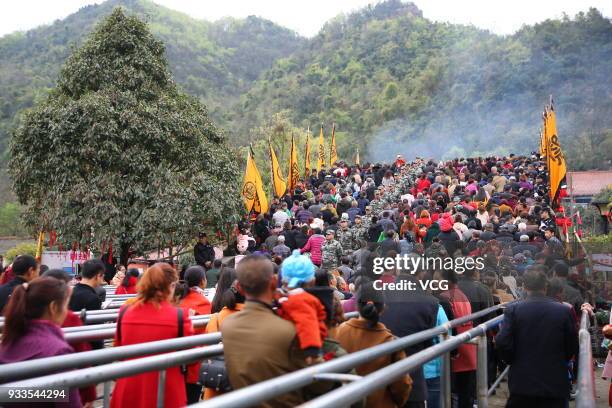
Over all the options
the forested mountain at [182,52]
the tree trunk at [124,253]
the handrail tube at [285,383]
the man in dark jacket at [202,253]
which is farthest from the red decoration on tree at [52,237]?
the forested mountain at [182,52]

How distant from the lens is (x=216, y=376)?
3955 millimetres

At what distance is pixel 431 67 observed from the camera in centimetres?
9444

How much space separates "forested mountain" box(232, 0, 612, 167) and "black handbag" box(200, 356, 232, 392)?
6266cm

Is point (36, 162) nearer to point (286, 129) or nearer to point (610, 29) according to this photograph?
point (286, 129)

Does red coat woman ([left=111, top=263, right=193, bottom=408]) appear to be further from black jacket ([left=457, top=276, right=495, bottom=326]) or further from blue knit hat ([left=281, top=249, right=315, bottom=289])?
black jacket ([left=457, top=276, right=495, bottom=326])

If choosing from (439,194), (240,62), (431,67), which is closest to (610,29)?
(431,67)

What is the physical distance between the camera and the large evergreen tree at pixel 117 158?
18594mm

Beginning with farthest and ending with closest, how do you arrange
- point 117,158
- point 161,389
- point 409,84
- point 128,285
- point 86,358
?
point 409,84, point 117,158, point 128,285, point 161,389, point 86,358

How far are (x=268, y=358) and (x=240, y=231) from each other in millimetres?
15851

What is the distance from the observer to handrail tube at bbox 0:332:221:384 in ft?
10.4

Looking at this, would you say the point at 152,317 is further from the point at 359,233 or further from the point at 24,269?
the point at 359,233

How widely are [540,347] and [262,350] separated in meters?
2.57

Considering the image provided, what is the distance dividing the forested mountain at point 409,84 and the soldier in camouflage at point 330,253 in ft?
138

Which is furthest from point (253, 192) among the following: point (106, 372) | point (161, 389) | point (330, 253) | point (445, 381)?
point (106, 372)
